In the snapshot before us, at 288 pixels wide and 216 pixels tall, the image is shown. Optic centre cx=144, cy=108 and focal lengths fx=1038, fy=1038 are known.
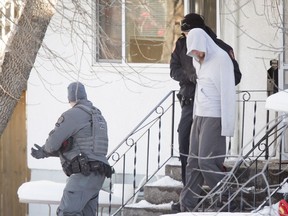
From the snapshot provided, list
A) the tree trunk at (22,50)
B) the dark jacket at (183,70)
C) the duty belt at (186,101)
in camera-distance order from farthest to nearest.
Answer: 1. the duty belt at (186,101)
2. the dark jacket at (183,70)
3. the tree trunk at (22,50)

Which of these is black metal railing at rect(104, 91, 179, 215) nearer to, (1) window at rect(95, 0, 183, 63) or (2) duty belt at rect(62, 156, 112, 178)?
(1) window at rect(95, 0, 183, 63)

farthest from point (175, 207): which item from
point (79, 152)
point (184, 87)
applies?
point (184, 87)

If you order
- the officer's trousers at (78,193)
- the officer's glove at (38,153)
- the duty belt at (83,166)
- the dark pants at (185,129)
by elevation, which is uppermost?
the dark pants at (185,129)

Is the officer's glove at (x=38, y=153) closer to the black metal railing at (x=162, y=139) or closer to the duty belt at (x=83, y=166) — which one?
the duty belt at (x=83, y=166)

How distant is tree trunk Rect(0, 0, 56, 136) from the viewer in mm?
9391

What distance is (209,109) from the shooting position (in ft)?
33.0

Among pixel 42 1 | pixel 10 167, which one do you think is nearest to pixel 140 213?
pixel 42 1

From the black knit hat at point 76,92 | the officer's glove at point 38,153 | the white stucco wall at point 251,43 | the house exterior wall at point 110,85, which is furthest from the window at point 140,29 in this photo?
the officer's glove at point 38,153

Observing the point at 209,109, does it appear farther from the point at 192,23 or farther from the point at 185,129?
the point at 192,23

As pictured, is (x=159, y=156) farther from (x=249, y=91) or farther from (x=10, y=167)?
(x=10, y=167)

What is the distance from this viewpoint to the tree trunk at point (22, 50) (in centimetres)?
939

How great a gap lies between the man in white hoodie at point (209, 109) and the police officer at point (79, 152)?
1063mm

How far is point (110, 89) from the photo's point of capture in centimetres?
1384

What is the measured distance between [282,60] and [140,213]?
2472 mm
